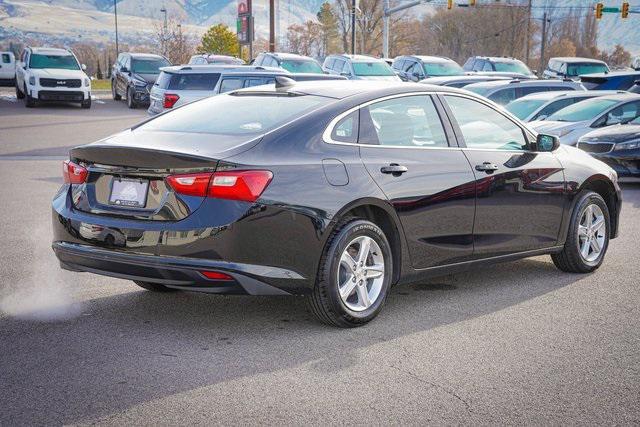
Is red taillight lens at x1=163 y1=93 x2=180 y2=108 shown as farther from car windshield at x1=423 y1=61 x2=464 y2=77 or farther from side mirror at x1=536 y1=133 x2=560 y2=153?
car windshield at x1=423 y1=61 x2=464 y2=77

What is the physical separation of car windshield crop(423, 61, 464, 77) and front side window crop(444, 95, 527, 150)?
24.1 m

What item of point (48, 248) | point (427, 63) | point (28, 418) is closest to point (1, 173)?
point (48, 248)

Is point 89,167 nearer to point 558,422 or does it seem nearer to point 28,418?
point 28,418

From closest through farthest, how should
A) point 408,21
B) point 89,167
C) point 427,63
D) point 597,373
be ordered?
point 597,373
point 89,167
point 427,63
point 408,21

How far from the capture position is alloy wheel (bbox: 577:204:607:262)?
298 inches

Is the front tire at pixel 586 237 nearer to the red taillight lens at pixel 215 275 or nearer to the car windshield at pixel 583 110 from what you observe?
the red taillight lens at pixel 215 275

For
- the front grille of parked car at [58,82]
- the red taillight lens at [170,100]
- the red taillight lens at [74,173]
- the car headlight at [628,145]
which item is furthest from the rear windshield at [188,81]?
the red taillight lens at [74,173]

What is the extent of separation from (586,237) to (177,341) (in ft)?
12.4

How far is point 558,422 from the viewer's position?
4.24m

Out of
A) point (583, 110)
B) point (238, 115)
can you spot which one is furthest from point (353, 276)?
point (583, 110)

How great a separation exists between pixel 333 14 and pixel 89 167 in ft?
331

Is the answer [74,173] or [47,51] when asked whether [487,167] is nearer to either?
[74,173]

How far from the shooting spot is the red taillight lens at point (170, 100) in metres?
18.4

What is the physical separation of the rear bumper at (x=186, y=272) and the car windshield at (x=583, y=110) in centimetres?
1207
